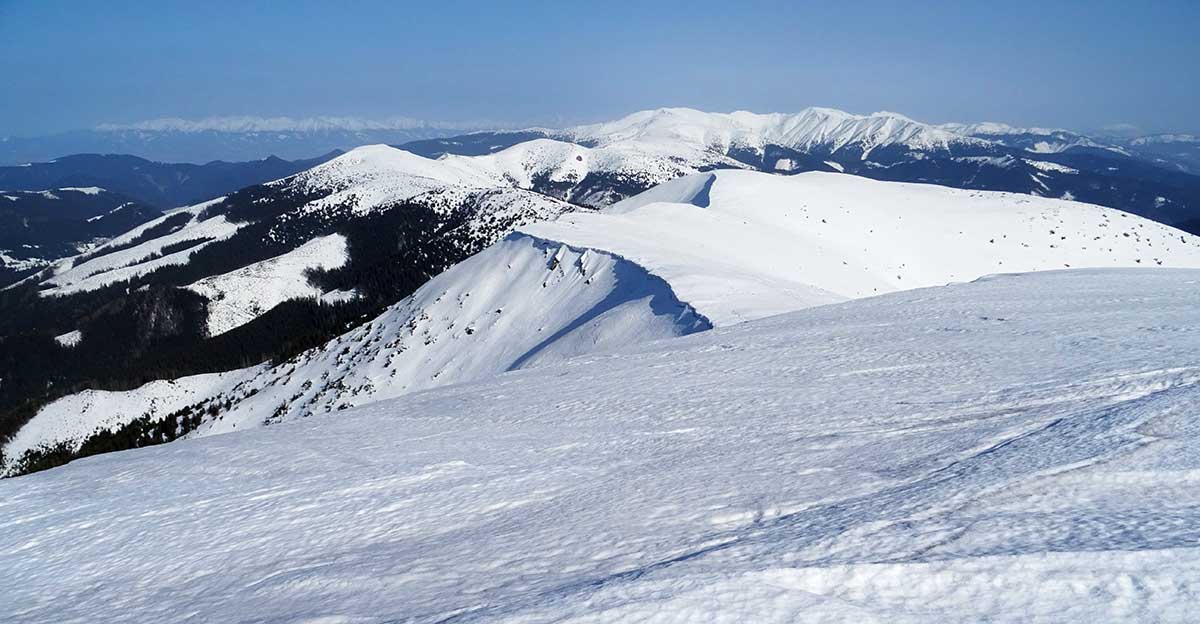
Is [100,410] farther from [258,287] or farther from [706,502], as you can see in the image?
[706,502]

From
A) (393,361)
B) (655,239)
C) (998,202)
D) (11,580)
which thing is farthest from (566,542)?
(998,202)

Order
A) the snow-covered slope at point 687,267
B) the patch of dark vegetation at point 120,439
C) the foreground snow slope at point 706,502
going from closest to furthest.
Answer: the foreground snow slope at point 706,502
the snow-covered slope at point 687,267
the patch of dark vegetation at point 120,439

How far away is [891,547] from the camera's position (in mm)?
4273

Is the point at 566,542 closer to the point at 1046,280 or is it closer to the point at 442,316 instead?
the point at 1046,280

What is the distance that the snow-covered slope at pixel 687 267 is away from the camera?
36.1 m

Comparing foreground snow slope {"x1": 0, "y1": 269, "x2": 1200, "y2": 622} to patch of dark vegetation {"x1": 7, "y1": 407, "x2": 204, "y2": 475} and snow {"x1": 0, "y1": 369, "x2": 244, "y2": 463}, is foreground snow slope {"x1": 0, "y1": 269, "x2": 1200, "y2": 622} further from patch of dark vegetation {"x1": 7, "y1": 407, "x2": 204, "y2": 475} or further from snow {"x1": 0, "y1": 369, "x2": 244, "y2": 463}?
snow {"x1": 0, "y1": 369, "x2": 244, "y2": 463}


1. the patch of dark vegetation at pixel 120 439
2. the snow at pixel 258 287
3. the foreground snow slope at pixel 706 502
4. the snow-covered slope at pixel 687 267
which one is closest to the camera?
the foreground snow slope at pixel 706 502

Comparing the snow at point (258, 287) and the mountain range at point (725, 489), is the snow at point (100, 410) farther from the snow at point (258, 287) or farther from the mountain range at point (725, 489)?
the mountain range at point (725, 489)

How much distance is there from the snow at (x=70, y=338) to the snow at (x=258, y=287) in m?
25.2

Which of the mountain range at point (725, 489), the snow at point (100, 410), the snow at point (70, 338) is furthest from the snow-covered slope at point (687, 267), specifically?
the snow at point (70, 338)

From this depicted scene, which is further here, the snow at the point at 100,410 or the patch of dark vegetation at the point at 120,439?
the snow at the point at 100,410

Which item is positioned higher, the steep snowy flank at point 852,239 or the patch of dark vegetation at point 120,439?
the steep snowy flank at point 852,239

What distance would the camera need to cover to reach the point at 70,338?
145250 mm

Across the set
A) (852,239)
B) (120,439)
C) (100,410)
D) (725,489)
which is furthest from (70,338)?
(725,489)
